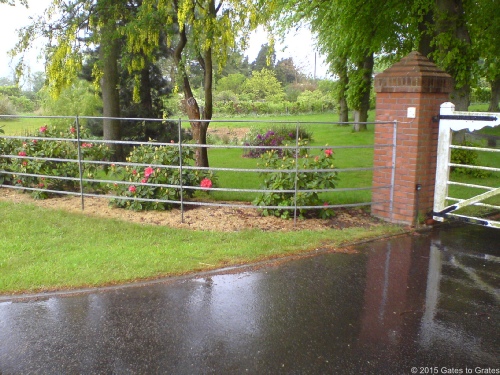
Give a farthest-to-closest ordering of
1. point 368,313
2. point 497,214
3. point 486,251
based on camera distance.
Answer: point 497,214
point 486,251
point 368,313

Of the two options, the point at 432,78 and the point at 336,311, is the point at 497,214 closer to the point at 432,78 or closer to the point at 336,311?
the point at 432,78

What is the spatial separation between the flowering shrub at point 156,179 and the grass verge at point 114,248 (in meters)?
0.73

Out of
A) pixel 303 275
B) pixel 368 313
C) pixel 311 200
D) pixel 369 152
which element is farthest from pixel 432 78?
pixel 369 152

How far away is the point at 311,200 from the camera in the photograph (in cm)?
789

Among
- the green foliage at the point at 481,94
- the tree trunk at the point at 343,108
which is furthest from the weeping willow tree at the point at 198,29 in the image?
the tree trunk at the point at 343,108

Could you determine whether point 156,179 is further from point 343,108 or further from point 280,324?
point 343,108

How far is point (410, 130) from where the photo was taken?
7516 mm

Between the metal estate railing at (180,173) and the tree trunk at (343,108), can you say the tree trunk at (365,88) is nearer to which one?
the tree trunk at (343,108)

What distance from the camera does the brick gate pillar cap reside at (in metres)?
7.40

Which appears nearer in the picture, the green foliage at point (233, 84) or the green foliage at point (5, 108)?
the green foliage at point (5, 108)

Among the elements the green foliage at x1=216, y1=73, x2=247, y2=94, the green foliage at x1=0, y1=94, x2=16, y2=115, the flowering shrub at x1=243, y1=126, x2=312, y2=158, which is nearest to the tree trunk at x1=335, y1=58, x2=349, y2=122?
the flowering shrub at x1=243, y1=126, x2=312, y2=158

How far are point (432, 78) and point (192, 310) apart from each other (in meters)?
4.99

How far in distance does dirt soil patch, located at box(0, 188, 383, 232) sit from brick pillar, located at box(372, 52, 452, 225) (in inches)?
22.8

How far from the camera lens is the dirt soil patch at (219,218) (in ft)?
24.5
